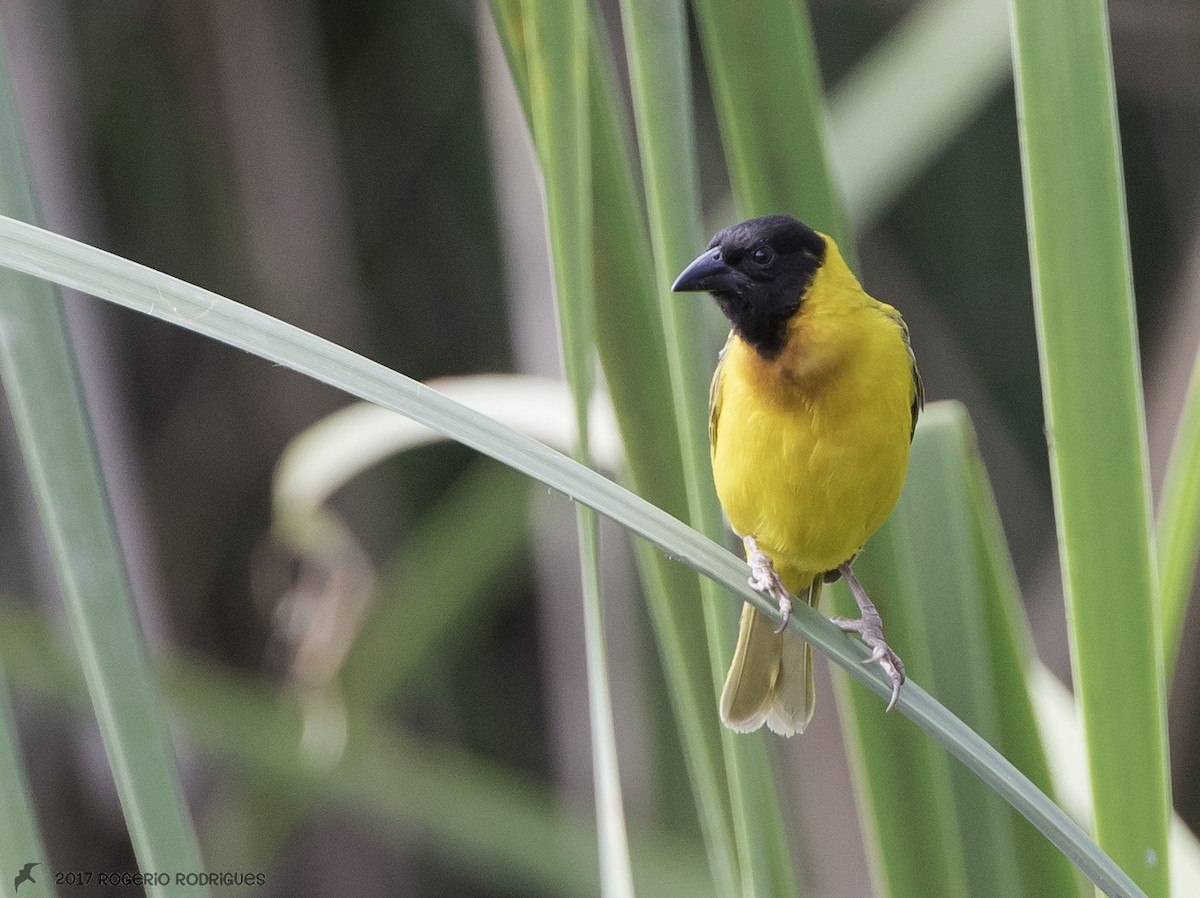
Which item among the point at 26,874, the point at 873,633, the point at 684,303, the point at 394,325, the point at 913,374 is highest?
the point at 394,325

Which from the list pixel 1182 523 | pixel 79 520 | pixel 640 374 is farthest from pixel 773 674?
pixel 79 520

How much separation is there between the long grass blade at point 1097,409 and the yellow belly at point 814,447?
39 cm

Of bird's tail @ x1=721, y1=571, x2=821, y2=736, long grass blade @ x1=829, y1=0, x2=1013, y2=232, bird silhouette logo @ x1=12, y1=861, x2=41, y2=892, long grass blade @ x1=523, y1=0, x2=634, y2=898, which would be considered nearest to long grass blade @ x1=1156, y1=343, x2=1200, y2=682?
bird's tail @ x1=721, y1=571, x2=821, y2=736

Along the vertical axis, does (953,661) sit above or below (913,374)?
below

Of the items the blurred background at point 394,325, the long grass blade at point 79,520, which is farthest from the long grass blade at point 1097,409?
the blurred background at point 394,325

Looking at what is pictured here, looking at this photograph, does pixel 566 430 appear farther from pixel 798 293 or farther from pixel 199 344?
pixel 199 344

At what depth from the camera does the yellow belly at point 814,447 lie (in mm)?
1348

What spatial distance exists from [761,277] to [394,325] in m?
1.65

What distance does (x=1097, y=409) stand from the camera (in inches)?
35.6

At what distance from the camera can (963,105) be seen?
2.00m

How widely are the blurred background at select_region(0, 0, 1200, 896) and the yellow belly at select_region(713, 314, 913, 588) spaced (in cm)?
87

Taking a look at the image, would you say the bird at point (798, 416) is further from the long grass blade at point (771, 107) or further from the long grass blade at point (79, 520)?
the long grass blade at point (79, 520)

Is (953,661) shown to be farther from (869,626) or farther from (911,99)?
(911,99)

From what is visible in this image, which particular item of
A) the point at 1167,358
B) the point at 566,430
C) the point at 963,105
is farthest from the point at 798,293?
the point at 1167,358
